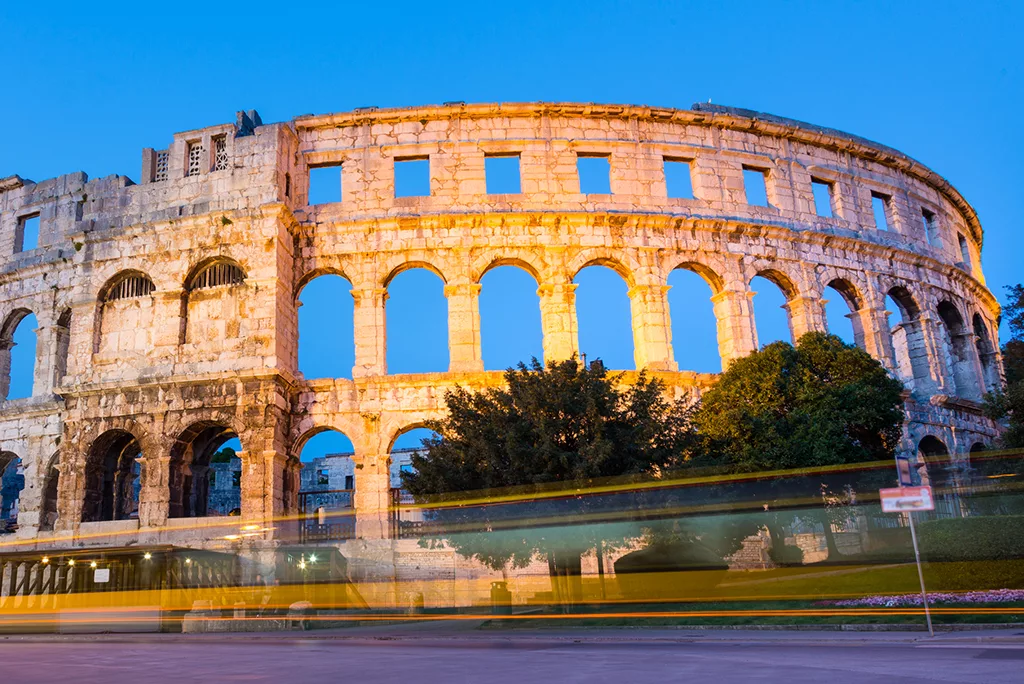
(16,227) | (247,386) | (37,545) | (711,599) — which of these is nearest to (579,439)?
(711,599)

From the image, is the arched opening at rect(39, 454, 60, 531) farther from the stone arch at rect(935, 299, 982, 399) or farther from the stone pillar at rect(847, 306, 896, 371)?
the stone arch at rect(935, 299, 982, 399)

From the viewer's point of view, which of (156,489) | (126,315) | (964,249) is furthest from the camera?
(964,249)

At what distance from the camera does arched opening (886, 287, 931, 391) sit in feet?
88.1

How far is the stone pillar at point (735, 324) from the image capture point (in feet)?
78.0

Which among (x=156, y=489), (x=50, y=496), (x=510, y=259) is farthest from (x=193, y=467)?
(x=510, y=259)

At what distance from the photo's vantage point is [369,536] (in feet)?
69.2

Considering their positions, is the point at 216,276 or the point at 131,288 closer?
the point at 216,276

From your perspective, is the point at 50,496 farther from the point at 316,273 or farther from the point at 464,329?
the point at 464,329

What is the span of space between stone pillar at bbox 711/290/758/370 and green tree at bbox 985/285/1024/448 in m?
6.18

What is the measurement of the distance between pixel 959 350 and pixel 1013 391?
10.8 meters

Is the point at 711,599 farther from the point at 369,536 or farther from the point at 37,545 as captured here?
the point at 37,545

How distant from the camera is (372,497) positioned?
70.4 feet

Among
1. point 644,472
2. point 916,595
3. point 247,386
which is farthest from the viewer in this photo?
point 247,386

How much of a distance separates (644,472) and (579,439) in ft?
4.58
